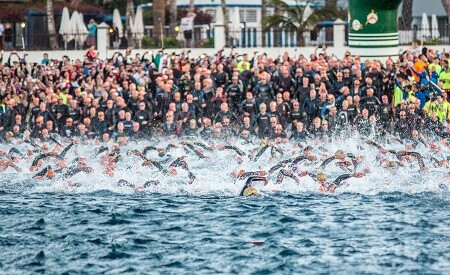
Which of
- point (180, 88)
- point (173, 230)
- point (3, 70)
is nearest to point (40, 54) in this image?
point (3, 70)

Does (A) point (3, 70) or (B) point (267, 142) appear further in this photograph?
(A) point (3, 70)

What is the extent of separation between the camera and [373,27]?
34719 millimetres

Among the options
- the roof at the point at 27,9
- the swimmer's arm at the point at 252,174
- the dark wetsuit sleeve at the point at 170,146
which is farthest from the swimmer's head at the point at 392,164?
the roof at the point at 27,9

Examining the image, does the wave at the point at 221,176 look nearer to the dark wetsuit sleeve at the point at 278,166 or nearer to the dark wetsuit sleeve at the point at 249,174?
the dark wetsuit sleeve at the point at 249,174

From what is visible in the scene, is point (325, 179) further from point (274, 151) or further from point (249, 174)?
point (274, 151)

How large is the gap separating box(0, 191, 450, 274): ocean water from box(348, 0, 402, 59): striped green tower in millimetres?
11233

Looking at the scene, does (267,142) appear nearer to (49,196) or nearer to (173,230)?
(49,196)

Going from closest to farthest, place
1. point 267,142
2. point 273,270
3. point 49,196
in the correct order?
point 273,270
point 49,196
point 267,142

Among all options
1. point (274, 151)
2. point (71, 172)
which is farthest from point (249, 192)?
point (274, 151)

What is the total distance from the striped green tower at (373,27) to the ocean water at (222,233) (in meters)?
11.2

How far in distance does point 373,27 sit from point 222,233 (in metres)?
15.1

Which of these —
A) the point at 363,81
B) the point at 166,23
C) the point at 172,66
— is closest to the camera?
the point at 363,81

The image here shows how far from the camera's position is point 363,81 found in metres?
32.1

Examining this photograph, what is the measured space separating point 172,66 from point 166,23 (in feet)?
52.9
